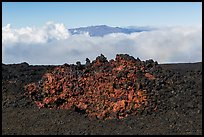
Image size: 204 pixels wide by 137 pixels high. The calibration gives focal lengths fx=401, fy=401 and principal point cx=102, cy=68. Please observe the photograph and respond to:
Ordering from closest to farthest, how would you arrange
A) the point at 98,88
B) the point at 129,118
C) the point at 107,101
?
the point at 129,118 < the point at 107,101 < the point at 98,88

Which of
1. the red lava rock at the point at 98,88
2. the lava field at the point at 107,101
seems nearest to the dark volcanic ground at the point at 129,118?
the lava field at the point at 107,101

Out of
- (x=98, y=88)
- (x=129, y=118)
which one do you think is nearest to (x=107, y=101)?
(x=98, y=88)

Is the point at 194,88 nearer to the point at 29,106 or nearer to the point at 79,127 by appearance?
the point at 79,127

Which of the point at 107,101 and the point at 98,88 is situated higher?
the point at 98,88

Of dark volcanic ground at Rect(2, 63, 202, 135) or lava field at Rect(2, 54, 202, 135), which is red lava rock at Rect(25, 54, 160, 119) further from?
dark volcanic ground at Rect(2, 63, 202, 135)

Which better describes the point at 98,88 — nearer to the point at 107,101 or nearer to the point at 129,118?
the point at 107,101

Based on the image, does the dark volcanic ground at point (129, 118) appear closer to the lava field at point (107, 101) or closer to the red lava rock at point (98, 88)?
the lava field at point (107, 101)
